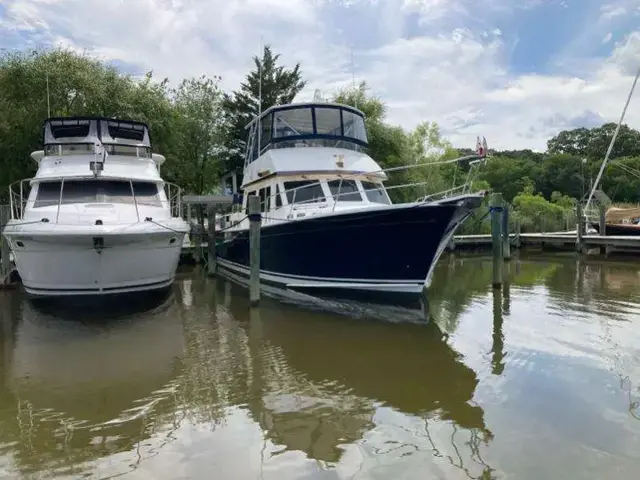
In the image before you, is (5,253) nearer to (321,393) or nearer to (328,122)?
(328,122)

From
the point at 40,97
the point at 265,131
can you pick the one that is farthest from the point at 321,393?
the point at 40,97

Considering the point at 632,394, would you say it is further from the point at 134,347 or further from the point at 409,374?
the point at 134,347

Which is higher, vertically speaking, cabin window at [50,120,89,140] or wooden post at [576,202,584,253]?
cabin window at [50,120,89,140]

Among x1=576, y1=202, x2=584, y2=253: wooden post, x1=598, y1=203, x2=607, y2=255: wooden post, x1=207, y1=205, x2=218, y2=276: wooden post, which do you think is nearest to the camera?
x1=207, y1=205, x2=218, y2=276: wooden post

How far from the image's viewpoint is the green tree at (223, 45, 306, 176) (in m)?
26.7

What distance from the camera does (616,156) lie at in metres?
62.5

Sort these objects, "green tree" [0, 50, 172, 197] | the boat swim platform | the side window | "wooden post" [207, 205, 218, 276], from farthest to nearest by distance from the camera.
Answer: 1. the boat swim platform
2. "green tree" [0, 50, 172, 197]
3. "wooden post" [207, 205, 218, 276]
4. the side window

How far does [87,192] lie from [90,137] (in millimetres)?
2195

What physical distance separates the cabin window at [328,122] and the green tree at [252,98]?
13.6m

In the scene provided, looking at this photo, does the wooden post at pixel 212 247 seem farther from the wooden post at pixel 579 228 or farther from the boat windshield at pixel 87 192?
the wooden post at pixel 579 228

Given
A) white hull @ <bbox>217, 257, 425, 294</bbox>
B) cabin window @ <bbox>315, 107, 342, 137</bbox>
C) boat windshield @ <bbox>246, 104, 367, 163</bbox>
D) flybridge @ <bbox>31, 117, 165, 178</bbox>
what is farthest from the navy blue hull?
flybridge @ <bbox>31, 117, 165, 178</bbox>

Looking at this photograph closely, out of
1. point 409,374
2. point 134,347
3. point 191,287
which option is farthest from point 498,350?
point 191,287

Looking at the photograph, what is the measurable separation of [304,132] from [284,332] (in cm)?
548

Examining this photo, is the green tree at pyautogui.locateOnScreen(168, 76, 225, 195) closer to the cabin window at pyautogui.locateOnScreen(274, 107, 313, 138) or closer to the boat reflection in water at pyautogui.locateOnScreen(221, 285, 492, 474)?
the cabin window at pyautogui.locateOnScreen(274, 107, 313, 138)
